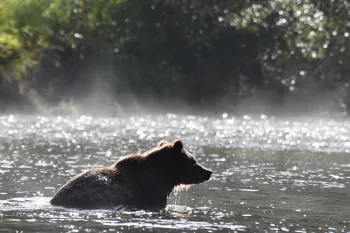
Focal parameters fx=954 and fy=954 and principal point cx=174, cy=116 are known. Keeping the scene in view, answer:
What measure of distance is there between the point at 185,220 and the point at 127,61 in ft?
162

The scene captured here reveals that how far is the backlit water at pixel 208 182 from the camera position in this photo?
13.8 m

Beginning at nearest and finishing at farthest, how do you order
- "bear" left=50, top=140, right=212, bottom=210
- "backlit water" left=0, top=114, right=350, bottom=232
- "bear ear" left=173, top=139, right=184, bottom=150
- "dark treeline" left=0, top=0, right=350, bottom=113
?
1. "backlit water" left=0, top=114, right=350, bottom=232
2. "bear" left=50, top=140, right=212, bottom=210
3. "bear ear" left=173, top=139, right=184, bottom=150
4. "dark treeline" left=0, top=0, right=350, bottom=113

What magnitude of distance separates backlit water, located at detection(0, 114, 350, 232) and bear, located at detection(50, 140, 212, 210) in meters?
0.31

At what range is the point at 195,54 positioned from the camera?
65375 millimetres

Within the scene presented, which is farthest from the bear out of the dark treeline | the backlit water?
the dark treeline

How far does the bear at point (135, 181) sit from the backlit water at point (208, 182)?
1.00 ft

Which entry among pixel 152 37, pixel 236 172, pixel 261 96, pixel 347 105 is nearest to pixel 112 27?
pixel 152 37

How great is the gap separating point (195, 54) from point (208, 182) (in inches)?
1779

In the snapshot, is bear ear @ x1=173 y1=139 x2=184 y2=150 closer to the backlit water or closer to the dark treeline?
the backlit water

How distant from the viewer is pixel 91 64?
6112 cm

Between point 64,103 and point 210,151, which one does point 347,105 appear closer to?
point 64,103

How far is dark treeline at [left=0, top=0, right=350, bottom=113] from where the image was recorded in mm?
59969

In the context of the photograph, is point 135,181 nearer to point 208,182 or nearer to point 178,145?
point 178,145

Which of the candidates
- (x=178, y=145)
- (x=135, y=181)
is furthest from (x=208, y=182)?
(x=135, y=181)
